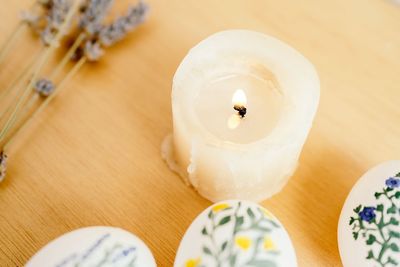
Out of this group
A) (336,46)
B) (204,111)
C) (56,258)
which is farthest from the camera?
(336,46)

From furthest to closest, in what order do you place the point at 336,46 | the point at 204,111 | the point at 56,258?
the point at 336,46 < the point at 204,111 < the point at 56,258

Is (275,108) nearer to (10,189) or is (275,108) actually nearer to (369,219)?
(369,219)

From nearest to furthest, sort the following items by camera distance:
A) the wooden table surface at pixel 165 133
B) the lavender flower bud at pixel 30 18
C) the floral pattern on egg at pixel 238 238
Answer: the floral pattern on egg at pixel 238 238 < the wooden table surface at pixel 165 133 < the lavender flower bud at pixel 30 18

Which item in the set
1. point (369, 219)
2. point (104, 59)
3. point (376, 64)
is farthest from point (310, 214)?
point (104, 59)

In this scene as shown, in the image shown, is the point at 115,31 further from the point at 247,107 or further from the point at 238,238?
the point at 238,238

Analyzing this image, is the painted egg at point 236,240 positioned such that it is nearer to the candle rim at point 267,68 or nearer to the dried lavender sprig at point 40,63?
the candle rim at point 267,68

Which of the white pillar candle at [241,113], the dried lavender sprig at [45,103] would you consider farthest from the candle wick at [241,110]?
the dried lavender sprig at [45,103]
